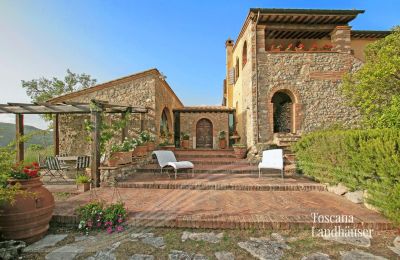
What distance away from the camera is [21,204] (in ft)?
8.98

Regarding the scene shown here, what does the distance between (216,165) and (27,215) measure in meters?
5.86

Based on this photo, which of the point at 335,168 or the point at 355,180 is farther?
the point at 335,168

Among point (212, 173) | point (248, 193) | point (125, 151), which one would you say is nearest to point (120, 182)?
point (125, 151)

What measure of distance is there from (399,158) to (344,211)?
1266 millimetres

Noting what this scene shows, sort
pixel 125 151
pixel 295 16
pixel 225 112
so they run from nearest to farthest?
pixel 125 151 < pixel 295 16 < pixel 225 112

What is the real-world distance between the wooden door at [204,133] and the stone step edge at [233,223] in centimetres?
1019

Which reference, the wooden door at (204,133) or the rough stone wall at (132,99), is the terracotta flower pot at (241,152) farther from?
the wooden door at (204,133)

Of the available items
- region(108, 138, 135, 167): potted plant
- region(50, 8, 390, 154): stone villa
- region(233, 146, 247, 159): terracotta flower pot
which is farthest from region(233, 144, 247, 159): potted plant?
region(108, 138, 135, 167): potted plant

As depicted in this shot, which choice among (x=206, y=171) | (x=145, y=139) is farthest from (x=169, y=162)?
(x=145, y=139)

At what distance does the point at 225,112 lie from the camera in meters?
12.9

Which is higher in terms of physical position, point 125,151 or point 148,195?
point 125,151

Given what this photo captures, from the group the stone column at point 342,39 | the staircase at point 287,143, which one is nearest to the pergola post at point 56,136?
the staircase at point 287,143

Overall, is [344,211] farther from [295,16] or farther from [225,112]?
[225,112]

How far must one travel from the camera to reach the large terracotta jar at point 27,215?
266cm
